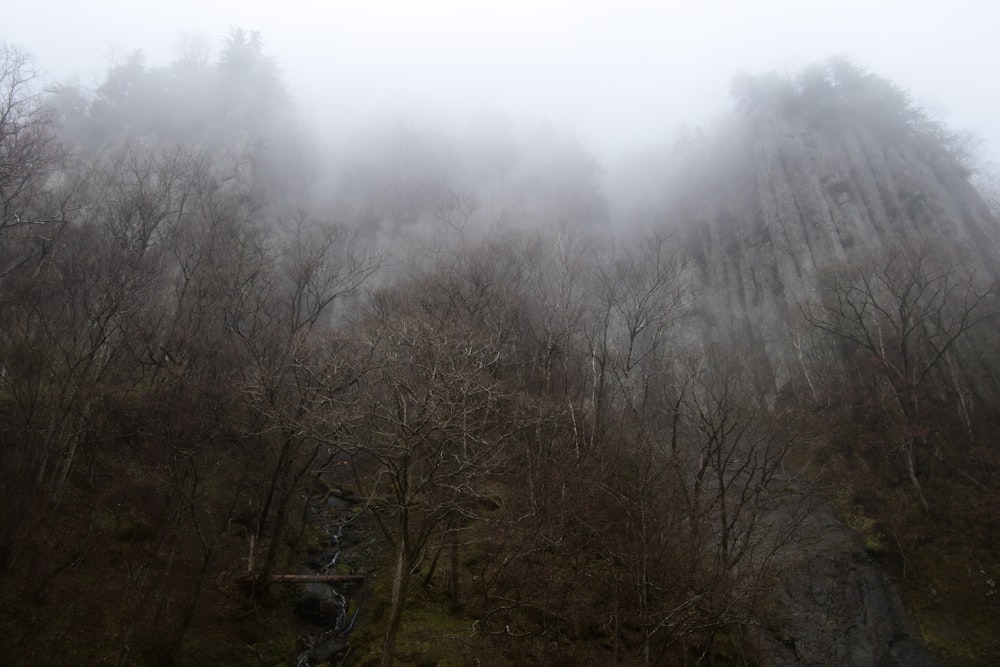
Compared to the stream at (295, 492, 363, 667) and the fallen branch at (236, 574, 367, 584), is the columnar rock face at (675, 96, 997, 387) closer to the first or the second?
the stream at (295, 492, 363, 667)

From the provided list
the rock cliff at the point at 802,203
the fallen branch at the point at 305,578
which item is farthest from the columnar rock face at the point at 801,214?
the fallen branch at the point at 305,578

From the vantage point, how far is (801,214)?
1241 inches

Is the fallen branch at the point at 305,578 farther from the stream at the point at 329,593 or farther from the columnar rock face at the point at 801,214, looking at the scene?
the columnar rock face at the point at 801,214

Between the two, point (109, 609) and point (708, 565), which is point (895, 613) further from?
point (109, 609)

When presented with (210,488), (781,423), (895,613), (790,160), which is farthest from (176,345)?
(790,160)

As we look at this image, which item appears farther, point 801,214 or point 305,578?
point 801,214

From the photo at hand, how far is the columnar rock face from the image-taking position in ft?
93.2

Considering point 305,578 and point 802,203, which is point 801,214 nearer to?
point 802,203

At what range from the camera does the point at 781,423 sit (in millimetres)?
18391

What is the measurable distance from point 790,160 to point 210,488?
3724 cm

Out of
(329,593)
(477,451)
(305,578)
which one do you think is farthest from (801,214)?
(305,578)

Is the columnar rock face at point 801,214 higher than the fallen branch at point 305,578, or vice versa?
the columnar rock face at point 801,214

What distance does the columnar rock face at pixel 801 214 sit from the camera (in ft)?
93.2

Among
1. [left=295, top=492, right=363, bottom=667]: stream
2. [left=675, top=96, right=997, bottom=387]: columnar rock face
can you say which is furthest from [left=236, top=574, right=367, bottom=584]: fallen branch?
[left=675, top=96, right=997, bottom=387]: columnar rock face
